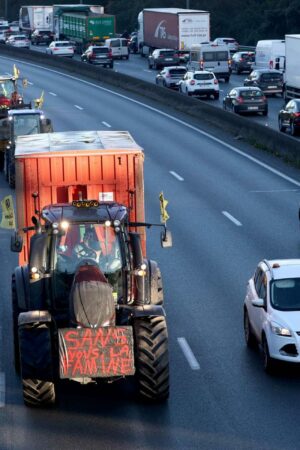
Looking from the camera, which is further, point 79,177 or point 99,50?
point 99,50

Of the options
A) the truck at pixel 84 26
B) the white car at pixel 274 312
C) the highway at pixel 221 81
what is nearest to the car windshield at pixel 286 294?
the white car at pixel 274 312

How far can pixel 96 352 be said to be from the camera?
1541cm

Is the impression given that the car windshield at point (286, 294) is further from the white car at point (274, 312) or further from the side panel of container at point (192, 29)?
the side panel of container at point (192, 29)

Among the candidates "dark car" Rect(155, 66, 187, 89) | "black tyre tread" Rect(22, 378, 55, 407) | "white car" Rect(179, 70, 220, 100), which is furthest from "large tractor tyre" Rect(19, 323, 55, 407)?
"dark car" Rect(155, 66, 187, 89)

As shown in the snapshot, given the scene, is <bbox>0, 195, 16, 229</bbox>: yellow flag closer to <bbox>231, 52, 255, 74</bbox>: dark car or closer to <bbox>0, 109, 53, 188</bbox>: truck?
<bbox>0, 109, 53, 188</bbox>: truck

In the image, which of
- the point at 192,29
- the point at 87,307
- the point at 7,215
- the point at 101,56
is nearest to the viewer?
the point at 87,307

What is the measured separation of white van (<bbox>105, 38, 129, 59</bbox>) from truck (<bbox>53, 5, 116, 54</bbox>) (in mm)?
6640

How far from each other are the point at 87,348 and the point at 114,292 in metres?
1.24

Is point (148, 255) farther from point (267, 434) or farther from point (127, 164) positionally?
point (267, 434)

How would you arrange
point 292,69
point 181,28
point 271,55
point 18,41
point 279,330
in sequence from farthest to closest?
1. point 18,41
2. point 181,28
3. point 271,55
4. point 292,69
5. point 279,330

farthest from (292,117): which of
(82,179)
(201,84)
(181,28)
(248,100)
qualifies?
(181,28)

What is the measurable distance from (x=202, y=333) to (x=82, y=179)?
3.27 m

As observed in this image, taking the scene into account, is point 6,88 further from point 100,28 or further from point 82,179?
point 100,28

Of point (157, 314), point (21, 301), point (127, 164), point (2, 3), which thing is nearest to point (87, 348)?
point (157, 314)
